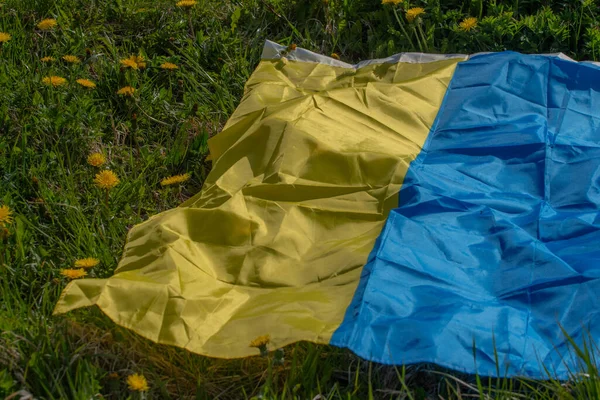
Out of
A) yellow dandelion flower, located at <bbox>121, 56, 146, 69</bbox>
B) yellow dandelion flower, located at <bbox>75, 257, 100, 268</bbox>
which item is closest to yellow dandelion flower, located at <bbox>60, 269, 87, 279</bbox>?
yellow dandelion flower, located at <bbox>75, 257, 100, 268</bbox>

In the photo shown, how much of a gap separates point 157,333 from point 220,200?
0.61 metres

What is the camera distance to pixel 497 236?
2223 millimetres

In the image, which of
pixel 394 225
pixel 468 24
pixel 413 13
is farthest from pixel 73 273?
pixel 468 24

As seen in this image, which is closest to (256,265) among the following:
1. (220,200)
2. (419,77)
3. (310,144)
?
(220,200)

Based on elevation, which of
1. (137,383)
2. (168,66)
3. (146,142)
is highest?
(137,383)

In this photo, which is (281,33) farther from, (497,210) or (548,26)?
(497,210)

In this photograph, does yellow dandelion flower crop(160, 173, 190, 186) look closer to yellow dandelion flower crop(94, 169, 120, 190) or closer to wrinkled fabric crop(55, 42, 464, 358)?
wrinkled fabric crop(55, 42, 464, 358)

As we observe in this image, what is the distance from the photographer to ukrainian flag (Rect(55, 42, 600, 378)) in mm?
1879

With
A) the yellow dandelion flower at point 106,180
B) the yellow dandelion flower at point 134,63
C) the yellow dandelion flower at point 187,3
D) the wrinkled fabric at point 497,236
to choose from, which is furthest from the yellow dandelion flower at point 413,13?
the yellow dandelion flower at point 106,180

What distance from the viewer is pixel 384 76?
3.04 meters

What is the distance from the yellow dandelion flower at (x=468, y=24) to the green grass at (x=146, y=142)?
0.04 metres

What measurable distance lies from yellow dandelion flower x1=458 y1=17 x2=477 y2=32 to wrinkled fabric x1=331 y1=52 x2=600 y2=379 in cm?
32

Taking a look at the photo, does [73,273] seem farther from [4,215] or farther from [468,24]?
[468,24]

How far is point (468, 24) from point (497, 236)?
1366 millimetres
